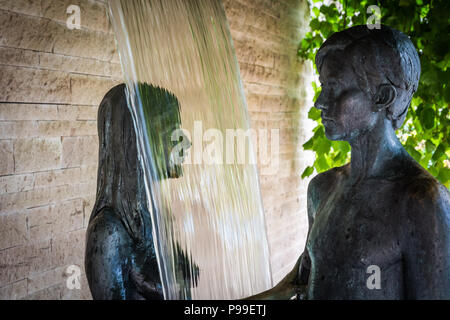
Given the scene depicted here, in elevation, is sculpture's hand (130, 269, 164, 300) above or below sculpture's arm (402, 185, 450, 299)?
below

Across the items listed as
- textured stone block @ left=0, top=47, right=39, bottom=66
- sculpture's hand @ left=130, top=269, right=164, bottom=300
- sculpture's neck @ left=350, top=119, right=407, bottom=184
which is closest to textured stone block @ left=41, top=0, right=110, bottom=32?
textured stone block @ left=0, top=47, right=39, bottom=66

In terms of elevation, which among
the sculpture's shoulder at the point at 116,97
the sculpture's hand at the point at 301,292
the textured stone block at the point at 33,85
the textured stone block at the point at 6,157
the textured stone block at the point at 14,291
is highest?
the textured stone block at the point at 33,85

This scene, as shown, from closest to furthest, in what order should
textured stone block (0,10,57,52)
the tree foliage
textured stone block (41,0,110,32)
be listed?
1. textured stone block (0,10,57,52)
2. textured stone block (41,0,110,32)
3. the tree foliage

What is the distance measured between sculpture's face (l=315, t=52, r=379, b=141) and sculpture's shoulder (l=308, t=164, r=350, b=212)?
12 cm

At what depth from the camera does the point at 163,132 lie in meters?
0.91

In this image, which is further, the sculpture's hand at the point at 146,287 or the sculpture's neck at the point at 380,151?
the sculpture's hand at the point at 146,287

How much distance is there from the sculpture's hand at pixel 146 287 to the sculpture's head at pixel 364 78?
0.45 metres

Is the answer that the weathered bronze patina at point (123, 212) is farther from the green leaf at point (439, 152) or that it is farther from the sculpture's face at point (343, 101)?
Answer: the green leaf at point (439, 152)

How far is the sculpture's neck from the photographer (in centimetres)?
75

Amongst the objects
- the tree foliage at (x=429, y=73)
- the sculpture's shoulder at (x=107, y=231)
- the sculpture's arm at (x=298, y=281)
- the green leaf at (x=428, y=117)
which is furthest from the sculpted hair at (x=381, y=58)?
the green leaf at (x=428, y=117)

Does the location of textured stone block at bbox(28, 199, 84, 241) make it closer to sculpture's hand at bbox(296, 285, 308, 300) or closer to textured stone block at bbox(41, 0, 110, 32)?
textured stone block at bbox(41, 0, 110, 32)

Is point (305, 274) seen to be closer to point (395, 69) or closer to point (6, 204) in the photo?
point (395, 69)

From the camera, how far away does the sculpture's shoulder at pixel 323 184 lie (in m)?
0.86

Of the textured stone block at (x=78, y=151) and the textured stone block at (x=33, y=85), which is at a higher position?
the textured stone block at (x=33, y=85)
